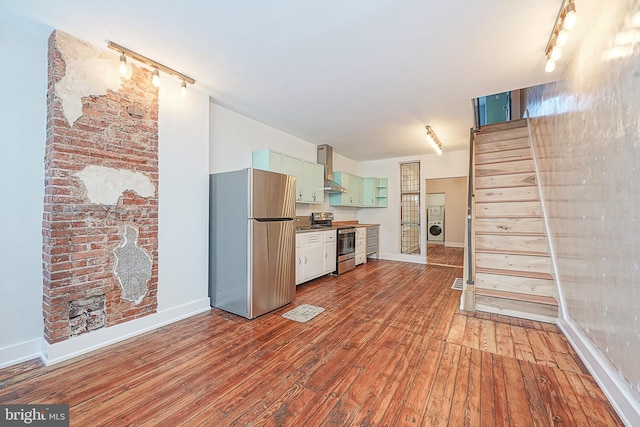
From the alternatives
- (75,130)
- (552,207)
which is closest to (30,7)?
(75,130)

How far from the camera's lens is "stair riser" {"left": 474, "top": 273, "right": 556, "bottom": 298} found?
280cm

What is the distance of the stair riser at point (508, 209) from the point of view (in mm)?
3307

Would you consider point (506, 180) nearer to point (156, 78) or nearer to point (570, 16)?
point (570, 16)

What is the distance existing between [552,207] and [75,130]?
16.0 feet

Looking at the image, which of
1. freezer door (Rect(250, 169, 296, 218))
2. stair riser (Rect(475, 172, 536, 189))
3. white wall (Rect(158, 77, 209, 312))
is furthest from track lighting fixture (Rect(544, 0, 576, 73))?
white wall (Rect(158, 77, 209, 312))

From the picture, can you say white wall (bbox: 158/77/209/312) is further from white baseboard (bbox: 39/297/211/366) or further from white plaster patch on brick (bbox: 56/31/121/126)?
white plaster patch on brick (bbox: 56/31/121/126)

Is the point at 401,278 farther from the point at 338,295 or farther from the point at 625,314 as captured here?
the point at 625,314

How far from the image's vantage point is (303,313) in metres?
3.05

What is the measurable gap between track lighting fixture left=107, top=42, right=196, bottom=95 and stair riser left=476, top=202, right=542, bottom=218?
403cm

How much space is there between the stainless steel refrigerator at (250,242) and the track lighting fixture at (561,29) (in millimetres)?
2800

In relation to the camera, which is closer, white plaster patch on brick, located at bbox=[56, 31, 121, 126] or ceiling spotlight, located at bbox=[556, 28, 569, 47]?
ceiling spotlight, located at bbox=[556, 28, 569, 47]

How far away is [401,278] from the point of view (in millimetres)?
4734

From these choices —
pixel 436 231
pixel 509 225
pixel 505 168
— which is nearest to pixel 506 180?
pixel 505 168

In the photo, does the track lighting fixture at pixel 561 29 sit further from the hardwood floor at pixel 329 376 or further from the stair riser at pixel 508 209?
the hardwood floor at pixel 329 376
